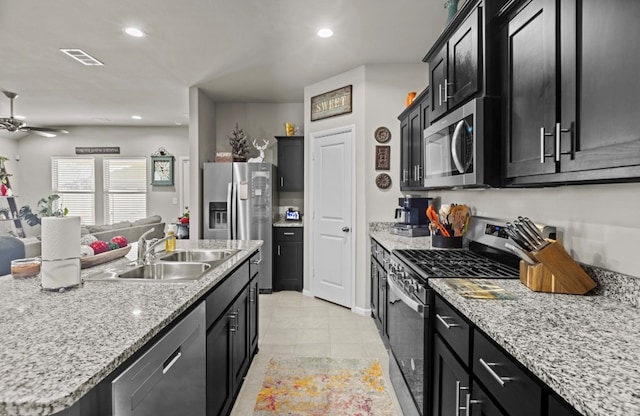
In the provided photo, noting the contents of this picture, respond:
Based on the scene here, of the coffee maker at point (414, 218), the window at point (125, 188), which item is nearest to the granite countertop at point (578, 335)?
the coffee maker at point (414, 218)

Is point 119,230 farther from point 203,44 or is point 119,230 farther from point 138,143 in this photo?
point 138,143

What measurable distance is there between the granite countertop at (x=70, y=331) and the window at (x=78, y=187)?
280 inches

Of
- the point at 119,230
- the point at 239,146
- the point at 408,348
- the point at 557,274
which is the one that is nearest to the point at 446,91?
the point at 557,274

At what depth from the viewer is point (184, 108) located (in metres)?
6.06

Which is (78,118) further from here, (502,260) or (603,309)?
(603,309)

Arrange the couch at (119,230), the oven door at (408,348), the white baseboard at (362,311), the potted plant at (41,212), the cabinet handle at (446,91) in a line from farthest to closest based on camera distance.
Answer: the potted plant at (41,212) → the couch at (119,230) → the white baseboard at (362,311) → the cabinet handle at (446,91) → the oven door at (408,348)

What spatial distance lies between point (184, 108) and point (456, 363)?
5928mm

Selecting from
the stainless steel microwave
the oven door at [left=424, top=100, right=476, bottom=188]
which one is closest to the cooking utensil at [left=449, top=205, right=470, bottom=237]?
the oven door at [left=424, top=100, right=476, bottom=188]

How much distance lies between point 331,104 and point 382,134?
0.82 meters

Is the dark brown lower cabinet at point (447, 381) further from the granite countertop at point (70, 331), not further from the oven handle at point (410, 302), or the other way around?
the granite countertop at point (70, 331)

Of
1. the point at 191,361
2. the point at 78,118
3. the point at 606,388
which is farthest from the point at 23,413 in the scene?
the point at 78,118

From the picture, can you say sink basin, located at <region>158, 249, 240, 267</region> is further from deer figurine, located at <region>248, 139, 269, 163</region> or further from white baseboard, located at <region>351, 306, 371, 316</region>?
deer figurine, located at <region>248, 139, 269, 163</region>

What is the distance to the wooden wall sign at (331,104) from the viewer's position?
4.16 metres

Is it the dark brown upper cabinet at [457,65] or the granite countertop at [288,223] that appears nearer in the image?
the dark brown upper cabinet at [457,65]
